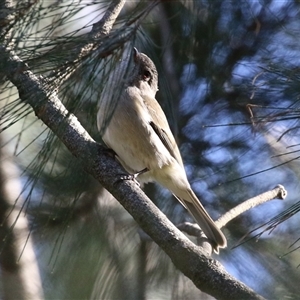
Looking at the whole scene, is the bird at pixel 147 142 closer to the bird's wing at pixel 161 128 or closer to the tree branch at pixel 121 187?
the bird's wing at pixel 161 128

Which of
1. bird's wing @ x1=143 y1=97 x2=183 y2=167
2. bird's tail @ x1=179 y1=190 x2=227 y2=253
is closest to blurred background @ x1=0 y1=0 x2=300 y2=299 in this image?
bird's wing @ x1=143 y1=97 x2=183 y2=167

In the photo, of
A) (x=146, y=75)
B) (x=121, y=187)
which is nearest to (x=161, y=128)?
(x=146, y=75)

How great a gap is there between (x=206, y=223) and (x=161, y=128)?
0.50 m

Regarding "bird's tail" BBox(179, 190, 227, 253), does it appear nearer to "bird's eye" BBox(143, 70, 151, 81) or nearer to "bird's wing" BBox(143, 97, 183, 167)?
"bird's wing" BBox(143, 97, 183, 167)

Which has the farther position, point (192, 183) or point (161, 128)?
point (192, 183)

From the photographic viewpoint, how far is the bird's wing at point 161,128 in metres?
3.02

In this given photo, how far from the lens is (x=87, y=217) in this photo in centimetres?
318

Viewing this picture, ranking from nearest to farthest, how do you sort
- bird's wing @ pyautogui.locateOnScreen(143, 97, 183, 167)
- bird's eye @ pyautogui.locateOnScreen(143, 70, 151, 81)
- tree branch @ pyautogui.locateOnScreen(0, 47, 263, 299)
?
tree branch @ pyautogui.locateOnScreen(0, 47, 263, 299) < bird's wing @ pyautogui.locateOnScreen(143, 97, 183, 167) < bird's eye @ pyautogui.locateOnScreen(143, 70, 151, 81)

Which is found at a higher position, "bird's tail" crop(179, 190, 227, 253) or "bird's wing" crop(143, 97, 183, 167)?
"bird's wing" crop(143, 97, 183, 167)

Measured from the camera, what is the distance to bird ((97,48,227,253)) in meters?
2.87

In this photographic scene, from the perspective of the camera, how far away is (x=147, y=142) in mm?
2979

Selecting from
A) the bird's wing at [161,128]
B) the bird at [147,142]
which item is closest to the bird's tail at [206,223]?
the bird at [147,142]

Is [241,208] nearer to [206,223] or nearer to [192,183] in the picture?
[206,223]

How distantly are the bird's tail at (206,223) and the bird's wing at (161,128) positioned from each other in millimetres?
188
